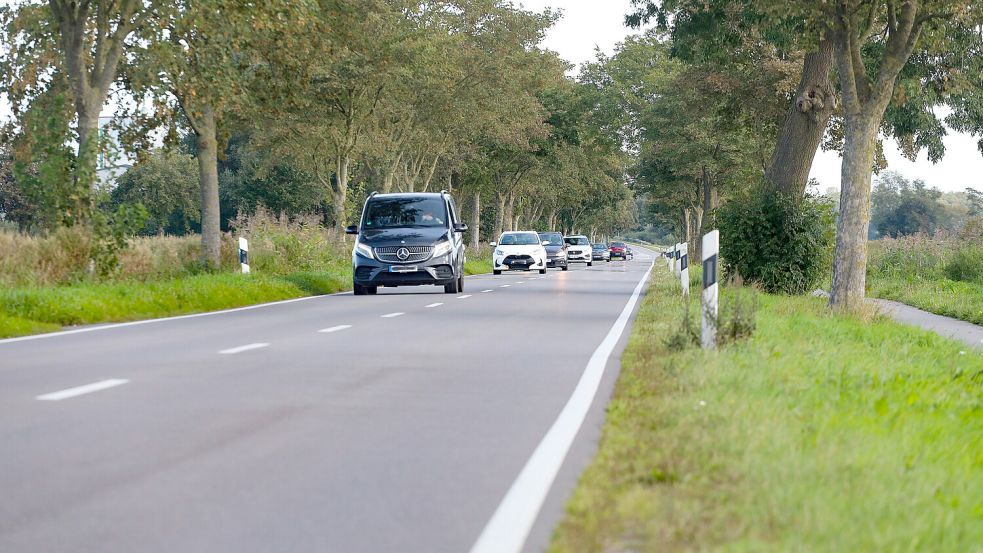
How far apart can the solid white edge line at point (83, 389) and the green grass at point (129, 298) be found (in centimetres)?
523

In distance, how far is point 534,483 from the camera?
19.1 ft

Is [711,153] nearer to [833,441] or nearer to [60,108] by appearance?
[60,108]

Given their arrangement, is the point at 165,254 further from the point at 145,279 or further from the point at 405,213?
the point at 405,213

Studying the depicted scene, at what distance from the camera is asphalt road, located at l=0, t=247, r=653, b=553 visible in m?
5.00

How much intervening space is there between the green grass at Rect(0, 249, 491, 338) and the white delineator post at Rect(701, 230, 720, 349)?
8.08 m

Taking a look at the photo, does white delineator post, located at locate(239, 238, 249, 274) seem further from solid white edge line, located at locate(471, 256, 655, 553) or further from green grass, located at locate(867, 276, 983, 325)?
solid white edge line, located at locate(471, 256, 655, 553)

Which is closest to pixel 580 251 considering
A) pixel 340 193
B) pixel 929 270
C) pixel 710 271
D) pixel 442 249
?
pixel 340 193

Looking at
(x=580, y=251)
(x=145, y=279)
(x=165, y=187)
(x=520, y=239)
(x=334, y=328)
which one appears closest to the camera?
(x=334, y=328)

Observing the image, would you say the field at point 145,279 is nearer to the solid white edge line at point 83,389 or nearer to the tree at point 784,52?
the solid white edge line at point 83,389

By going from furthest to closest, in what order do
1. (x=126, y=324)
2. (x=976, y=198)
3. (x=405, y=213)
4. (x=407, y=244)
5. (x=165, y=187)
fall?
(x=976, y=198), (x=165, y=187), (x=405, y=213), (x=407, y=244), (x=126, y=324)

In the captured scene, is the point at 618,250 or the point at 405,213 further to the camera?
the point at 618,250

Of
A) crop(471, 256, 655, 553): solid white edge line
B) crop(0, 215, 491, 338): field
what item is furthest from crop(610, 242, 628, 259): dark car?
crop(471, 256, 655, 553): solid white edge line

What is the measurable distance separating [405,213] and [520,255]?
1974 centimetres

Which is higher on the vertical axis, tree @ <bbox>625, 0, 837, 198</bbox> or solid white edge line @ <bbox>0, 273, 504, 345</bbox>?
tree @ <bbox>625, 0, 837, 198</bbox>
